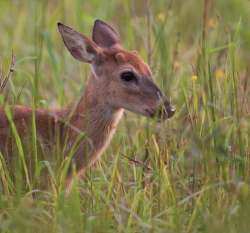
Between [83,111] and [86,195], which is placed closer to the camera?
[86,195]

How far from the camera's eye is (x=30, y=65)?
29.4 ft

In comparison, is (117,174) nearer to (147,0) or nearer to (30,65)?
(147,0)

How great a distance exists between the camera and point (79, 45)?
6832 millimetres

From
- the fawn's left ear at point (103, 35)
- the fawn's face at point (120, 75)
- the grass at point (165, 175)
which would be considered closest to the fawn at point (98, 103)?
the fawn's face at point (120, 75)

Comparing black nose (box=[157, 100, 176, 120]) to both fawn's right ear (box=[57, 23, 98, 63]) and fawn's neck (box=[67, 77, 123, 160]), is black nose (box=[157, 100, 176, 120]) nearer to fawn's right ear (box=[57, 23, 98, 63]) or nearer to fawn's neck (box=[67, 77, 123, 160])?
fawn's neck (box=[67, 77, 123, 160])

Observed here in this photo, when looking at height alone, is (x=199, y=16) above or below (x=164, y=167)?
above

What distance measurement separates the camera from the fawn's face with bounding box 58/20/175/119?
21.9 feet

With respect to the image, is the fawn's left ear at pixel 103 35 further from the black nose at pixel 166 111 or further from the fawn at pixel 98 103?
the black nose at pixel 166 111

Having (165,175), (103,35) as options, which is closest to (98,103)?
(103,35)

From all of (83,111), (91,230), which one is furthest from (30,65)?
(91,230)

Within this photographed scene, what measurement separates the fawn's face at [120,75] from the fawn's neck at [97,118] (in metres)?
0.05

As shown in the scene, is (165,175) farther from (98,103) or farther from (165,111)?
(98,103)

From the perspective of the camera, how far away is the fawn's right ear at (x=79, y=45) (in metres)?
6.70

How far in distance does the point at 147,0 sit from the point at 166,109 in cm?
93
